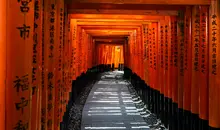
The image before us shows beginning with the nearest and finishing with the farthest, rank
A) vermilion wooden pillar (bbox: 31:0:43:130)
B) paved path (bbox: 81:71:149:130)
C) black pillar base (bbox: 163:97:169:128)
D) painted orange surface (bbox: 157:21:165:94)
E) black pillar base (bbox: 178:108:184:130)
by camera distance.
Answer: vermilion wooden pillar (bbox: 31:0:43:130)
black pillar base (bbox: 178:108:184:130)
black pillar base (bbox: 163:97:169:128)
painted orange surface (bbox: 157:21:165:94)
paved path (bbox: 81:71:149:130)

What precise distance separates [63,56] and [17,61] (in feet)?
A: 15.6

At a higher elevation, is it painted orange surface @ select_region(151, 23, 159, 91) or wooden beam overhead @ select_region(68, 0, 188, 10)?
wooden beam overhead @ select_region(68, 0, 188, 10)

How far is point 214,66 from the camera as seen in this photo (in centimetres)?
600

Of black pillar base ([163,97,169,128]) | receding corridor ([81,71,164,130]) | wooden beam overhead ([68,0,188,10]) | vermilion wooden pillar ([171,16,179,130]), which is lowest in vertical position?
receding corridor ([81,71,164,130])

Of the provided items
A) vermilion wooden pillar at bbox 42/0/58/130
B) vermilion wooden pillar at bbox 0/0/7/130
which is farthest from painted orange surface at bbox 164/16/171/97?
vermilion wooden pillar at bbox 0/0/7/130

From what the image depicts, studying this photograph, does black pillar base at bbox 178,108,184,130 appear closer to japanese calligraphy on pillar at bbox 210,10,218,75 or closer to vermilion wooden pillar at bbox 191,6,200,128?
vermilion wooden pillar at bbox 191,6,200,128

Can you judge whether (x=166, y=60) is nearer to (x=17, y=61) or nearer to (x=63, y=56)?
(x=63, y=56)

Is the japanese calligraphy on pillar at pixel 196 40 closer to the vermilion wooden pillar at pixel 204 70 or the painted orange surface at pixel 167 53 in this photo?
the vermilion wooden pillar at pixel 204 70

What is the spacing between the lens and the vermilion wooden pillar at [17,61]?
2.93 metres

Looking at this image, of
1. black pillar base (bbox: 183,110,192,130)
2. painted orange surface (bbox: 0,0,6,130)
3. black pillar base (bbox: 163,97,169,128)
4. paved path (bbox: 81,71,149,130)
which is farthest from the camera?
paved path (bbox: 81,71,149,130)

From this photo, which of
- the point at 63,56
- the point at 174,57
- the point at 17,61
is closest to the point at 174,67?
the point at 174,57

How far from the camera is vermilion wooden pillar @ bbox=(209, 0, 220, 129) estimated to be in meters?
5.91

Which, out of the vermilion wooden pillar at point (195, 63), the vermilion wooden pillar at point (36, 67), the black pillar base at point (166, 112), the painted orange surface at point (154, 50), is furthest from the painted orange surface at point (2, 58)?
the painted orange surface at point (154, 50)

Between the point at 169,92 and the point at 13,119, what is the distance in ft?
21.4
